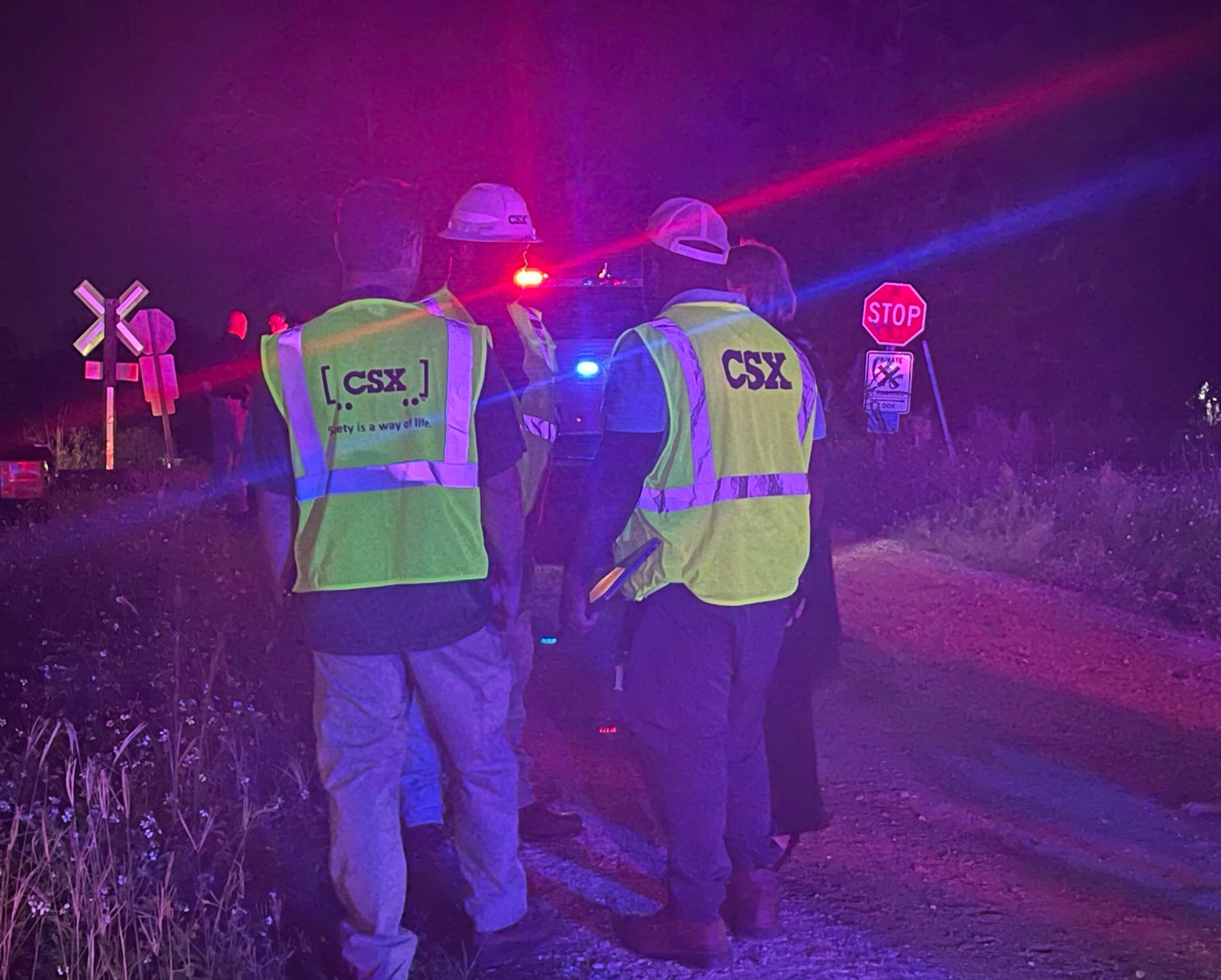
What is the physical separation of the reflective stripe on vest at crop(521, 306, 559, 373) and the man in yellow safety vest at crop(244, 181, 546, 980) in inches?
45.2

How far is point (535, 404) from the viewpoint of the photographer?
4.32 metres

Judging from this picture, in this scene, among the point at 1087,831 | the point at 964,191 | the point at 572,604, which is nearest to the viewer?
the point at 572,604

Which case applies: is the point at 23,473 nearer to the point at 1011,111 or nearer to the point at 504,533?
the point at 504,533

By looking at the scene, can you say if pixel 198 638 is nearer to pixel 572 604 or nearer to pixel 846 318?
pixel 572 604

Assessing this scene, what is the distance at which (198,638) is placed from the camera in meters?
5.72

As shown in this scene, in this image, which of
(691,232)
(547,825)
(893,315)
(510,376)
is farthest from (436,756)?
(893,315)

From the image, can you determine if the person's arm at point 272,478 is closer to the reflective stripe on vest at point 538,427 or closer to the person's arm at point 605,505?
the person's arm at point 605,505

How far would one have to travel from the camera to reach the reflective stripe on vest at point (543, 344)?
437 cm

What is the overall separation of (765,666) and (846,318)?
917 inches

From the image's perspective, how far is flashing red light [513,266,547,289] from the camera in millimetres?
4102

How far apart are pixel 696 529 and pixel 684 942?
47.0 inches

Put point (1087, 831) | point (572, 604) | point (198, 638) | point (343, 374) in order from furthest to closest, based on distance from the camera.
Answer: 1. point (198, 638)
2. point (1087, 831)
3. point (572, 604)
4. point (343, 374)

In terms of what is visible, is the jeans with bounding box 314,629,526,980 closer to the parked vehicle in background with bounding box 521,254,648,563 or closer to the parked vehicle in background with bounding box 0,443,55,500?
the parked vehicle in background with bounding box 521,254,648,563

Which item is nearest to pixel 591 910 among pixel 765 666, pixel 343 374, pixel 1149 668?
pixel 765 666
